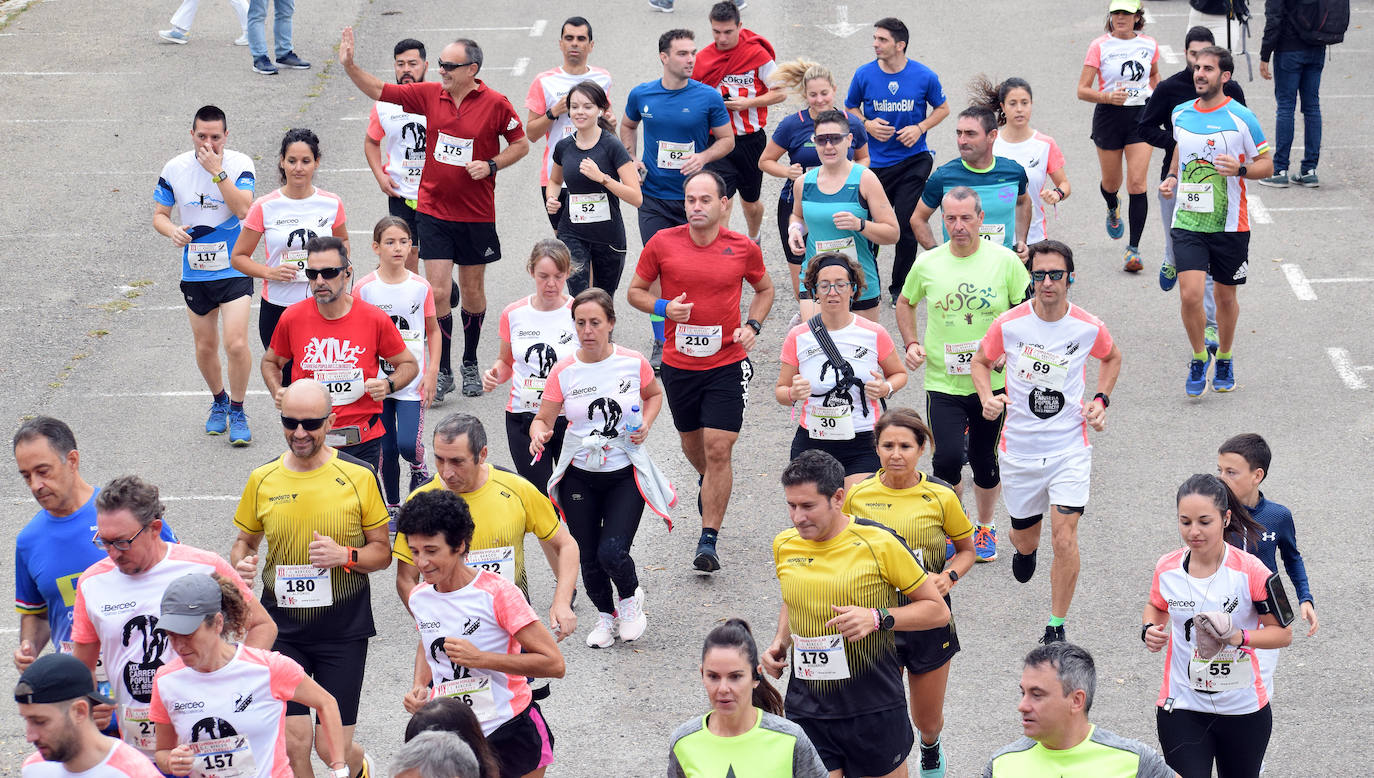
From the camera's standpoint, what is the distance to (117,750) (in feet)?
15.3

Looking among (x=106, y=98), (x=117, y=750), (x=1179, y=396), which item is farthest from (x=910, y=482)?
(x=106, y=98)

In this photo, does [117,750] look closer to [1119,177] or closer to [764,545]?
[764,545]

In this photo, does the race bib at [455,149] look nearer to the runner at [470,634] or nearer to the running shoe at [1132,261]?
the runner at [470,634]

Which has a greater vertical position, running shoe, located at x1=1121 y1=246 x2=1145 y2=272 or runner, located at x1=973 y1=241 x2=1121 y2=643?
runner, located at x1=973 y1=241 x2=1121 y2=643

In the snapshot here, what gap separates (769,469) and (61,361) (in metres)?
5.77

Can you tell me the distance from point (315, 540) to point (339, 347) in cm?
193

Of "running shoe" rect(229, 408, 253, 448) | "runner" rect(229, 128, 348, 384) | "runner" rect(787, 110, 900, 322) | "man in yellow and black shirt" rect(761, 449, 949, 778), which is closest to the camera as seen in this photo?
"man in yellow and black shirt" rect(761, 449, 949, 778)

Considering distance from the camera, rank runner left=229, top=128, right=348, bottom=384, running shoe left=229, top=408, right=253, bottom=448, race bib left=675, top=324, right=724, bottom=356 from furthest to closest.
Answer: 1. running shoe left=229, top=408, right=253, bottom=448
2. runner left=229, top=128, right=348, bottom=384
3. race bib left=675, top=324, right=724, bottom=356

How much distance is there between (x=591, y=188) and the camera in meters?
10.6

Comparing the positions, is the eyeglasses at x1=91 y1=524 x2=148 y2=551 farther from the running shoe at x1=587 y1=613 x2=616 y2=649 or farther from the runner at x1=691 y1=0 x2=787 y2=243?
the runner at x1=691 y1=0 x2=787 y2=243

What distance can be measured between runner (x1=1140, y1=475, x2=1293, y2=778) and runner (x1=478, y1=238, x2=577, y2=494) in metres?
3.58

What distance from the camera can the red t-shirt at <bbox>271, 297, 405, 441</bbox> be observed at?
7941 millimetres

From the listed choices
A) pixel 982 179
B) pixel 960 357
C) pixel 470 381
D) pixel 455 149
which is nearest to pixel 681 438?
pixel 960 357

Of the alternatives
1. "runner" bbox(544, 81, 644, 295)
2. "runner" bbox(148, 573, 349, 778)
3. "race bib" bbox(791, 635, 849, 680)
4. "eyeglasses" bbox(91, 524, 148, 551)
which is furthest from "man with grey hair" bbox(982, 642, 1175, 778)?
"runner" bbox(544, 81, 644, 295)
